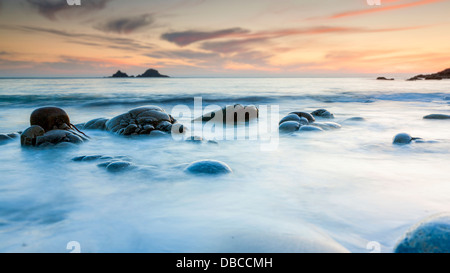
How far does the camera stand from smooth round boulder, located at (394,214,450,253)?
1.93 metres

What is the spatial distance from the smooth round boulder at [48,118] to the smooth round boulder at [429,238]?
6.22 m

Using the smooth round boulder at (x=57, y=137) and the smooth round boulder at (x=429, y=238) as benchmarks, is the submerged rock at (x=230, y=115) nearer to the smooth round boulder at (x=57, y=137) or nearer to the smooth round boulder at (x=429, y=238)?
the smooth round boulder at (x=57, y=137)

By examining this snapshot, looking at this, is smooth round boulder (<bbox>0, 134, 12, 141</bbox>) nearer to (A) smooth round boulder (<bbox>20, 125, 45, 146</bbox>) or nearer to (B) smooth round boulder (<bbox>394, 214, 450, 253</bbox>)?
(A) smooth round boulder (<bbox>20, 125, 45, 146</bbox>)

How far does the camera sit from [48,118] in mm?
5941

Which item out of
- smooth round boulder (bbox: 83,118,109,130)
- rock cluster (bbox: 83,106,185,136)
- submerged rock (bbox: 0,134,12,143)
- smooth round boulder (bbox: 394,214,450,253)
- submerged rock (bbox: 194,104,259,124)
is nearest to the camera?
smooth round boulder (bbox: 394,214,450,253)

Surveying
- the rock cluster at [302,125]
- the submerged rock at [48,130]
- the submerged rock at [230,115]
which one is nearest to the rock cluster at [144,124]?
the submerged rock at [48,130]

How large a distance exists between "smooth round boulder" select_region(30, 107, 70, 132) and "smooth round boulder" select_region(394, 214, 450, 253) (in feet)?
20.4

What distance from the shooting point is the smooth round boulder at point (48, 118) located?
19.3 feet

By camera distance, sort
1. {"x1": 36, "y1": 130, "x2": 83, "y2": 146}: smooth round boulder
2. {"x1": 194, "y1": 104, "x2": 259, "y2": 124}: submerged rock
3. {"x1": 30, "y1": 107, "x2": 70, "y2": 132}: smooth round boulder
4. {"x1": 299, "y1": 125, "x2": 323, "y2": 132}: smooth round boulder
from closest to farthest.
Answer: {"x1": 36, "y1": 130, "x2": 83, "y2": 146}: smooth round boulder → {"x1": 30, "y1": 107, "x2": 70, "y2": 132}: smooth round boulder → {"x1": 299, "y1": 125, "x2": 323, "y2": 132}: smooth round boulder → {"x1": 194, "y1": 104, "x2": 259, "y2": 124}: submerged rock

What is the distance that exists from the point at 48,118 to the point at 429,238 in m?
6.43

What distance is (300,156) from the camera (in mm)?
4961

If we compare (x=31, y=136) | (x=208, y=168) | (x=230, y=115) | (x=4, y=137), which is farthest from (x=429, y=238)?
(x=230, y=115)

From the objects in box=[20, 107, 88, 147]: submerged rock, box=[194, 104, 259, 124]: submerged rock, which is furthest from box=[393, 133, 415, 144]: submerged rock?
box=[20, 107, 88, 147]: submerged rock

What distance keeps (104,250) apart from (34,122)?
15.9 feet
